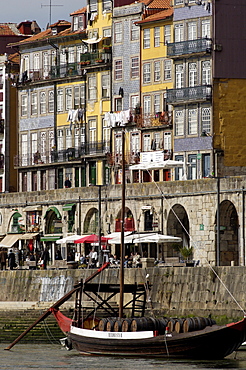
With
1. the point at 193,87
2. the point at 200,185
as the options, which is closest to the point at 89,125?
the point at 193,87

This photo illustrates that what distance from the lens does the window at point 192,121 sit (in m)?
94.7

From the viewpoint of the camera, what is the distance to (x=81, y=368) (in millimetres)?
58594

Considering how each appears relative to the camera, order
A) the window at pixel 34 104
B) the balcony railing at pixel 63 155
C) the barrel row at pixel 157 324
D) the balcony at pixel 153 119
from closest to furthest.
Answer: the barrel row at pixel 157 324, the balcony at pixel 153 119, the balcony railing at pixel 63 155, the window at pixel 34 104

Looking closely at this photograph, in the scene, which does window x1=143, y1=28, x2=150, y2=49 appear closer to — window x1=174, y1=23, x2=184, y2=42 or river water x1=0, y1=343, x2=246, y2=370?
window x1=174, y1=23, x2=184, y2=42

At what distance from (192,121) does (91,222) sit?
9205 mm

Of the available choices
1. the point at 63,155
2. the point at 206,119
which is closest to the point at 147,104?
the point at 206,119

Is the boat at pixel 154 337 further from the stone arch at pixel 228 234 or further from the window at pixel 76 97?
the window at pixel 76 97

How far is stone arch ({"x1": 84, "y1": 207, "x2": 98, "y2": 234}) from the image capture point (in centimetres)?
9294

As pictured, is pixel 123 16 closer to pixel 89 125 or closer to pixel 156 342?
pixel 89 125

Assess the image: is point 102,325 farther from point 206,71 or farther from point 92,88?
point 92,88

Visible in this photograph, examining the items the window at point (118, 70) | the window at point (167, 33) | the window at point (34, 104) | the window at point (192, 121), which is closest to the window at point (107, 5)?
the window at point (118, 70)

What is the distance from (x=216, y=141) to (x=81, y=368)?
36.8 metres

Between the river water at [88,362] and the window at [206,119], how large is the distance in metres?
31.2

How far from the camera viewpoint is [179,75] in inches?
3794
